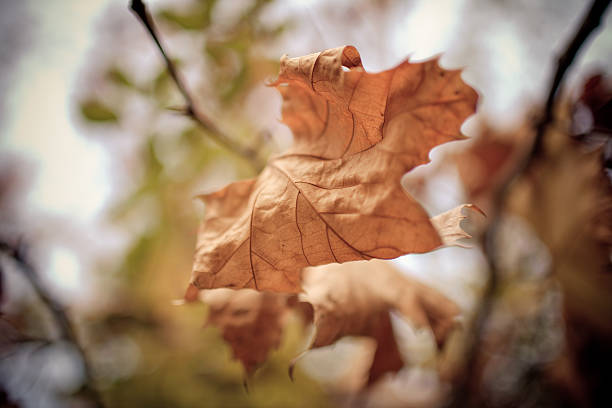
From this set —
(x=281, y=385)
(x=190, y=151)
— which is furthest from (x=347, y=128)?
(x=281, y=385)

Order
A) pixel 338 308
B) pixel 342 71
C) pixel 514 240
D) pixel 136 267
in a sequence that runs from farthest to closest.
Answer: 1. pixel 514 240
2. pixel 136 267
3. pixel 338 308
4. pixel 342 71

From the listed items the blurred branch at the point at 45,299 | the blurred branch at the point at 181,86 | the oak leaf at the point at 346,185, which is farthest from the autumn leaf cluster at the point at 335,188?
the blurred branch at the point at 45,299

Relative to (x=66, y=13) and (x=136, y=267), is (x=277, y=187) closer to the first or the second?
(x=136, y=267)

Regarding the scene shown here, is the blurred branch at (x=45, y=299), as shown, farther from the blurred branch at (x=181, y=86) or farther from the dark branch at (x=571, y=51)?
the dark branch at (x=571, y=51)

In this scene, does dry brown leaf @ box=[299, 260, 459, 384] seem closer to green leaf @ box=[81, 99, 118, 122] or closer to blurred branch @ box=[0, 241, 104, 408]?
blurred branch @ box=[0, 241, 104, 408]

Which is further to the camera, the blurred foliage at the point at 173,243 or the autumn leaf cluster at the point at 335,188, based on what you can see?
the blurred foliage at the point at 173,243

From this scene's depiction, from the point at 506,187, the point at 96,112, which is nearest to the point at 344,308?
the point at 506,187

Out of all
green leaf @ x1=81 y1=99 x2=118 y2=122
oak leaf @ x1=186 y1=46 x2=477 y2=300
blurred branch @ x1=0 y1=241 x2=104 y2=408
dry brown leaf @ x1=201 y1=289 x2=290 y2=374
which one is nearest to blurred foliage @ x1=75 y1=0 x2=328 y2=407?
green leaf @ x1=81 y1=99 x2=118 y2=122

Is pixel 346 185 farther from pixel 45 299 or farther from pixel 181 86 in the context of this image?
pixel 45 299
